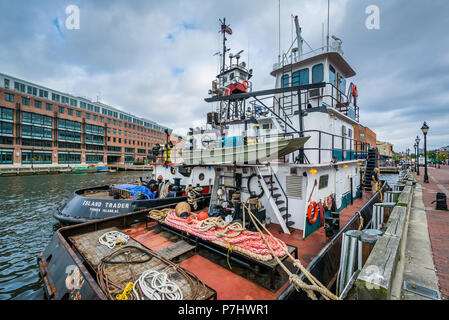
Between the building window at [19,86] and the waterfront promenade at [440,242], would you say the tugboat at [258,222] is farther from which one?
the building window at [19,86]

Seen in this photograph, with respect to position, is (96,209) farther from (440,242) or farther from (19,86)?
(19,86)

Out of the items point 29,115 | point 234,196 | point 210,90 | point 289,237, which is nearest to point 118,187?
point 234,196

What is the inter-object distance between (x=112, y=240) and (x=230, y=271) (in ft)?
9.98

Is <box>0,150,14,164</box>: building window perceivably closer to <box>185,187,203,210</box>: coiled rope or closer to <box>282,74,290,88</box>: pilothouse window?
<box>185,187,203,210</box>: coiled rope

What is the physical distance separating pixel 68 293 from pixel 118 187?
752 centimetres

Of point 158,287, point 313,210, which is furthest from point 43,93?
point 313,210

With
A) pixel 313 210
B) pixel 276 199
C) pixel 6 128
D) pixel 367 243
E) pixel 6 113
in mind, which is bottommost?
pixel 313 210

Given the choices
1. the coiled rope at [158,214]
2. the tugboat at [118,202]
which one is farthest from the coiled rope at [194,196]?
the coiled rope at [158,214]

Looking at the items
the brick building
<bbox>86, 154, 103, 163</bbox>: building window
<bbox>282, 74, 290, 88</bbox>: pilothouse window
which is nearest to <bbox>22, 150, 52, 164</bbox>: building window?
the brick building

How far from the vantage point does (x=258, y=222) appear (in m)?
5.45

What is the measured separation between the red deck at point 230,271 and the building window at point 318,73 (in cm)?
741

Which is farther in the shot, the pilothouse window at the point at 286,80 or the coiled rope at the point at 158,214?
the pilothouse window at the point at 286,80

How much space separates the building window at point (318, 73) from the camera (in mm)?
9680
